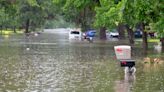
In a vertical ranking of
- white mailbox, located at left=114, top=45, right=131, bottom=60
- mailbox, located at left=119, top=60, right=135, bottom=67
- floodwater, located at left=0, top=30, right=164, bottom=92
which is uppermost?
white mailbox, located at left=114, top=45, right=131, bottom=60

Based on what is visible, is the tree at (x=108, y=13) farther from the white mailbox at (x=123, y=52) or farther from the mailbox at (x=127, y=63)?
the mailbox at (x=127, y=63)

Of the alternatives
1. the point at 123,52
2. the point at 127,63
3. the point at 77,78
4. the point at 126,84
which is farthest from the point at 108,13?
the point at 126,84

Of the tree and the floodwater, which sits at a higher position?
the tree

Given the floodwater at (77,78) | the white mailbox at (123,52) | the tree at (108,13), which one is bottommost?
the floodwater at (77,78)

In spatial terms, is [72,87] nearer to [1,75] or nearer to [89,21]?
[1,75]

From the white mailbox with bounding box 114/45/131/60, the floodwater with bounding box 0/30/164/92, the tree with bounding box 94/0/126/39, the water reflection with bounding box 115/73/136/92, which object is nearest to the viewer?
the water reflection with bounding box 115/73/136/92

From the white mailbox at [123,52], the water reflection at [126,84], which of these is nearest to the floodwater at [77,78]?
the water reflection at [126,84]

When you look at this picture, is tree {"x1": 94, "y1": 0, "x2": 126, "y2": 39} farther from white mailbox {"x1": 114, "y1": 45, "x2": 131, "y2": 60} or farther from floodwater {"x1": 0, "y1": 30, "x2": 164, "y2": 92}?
floodwater {"x1": 0, "y1": 30, "x2": 164, "y2": 92}

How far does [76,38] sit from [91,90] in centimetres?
6234

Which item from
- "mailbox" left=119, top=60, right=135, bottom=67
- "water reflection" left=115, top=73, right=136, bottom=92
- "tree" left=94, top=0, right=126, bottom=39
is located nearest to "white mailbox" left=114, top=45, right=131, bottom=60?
"mailbox" left=119, top=60, right=135, bottom=67

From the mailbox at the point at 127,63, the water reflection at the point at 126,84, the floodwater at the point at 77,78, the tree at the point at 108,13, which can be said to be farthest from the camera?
the tree at the point at 108,13

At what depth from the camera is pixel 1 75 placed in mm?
22734

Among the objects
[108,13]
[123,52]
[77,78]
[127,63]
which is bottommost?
[77,78]

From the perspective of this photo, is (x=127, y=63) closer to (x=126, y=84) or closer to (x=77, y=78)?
(x=77, y=78)
